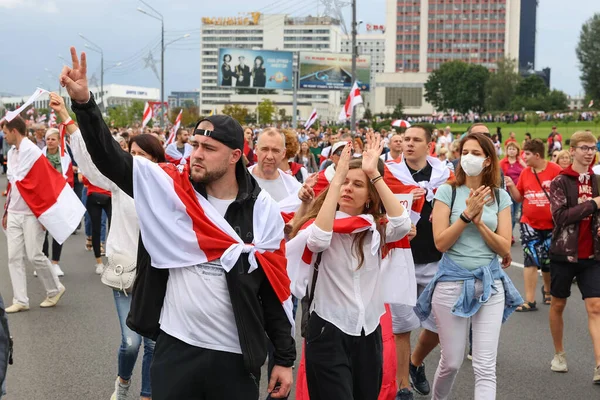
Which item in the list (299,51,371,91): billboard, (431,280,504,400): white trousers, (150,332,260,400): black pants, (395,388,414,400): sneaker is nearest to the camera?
(150,332,260,400): black pants

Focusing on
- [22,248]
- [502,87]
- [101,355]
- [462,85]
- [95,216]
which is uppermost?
[462,85]

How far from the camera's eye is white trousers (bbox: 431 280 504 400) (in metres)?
5.07

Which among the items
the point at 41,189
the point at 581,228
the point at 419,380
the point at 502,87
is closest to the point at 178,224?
the point at 419,380

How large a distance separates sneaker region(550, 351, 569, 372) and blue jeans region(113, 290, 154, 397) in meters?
3.47

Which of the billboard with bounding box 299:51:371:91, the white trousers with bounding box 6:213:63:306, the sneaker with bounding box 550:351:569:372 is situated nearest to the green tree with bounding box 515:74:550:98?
the billboard with bounding box 299:51:371:91

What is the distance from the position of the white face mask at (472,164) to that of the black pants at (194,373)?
8.17 ft

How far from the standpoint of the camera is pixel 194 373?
3443 mm

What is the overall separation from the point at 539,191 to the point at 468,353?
2.88 m

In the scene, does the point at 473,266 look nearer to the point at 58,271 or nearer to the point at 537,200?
the point at 537,200

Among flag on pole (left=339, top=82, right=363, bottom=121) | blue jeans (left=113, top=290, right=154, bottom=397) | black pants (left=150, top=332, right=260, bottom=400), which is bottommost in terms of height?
blue jeans (left=113, top=290, right=154, bottom=397)

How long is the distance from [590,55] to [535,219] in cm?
11955

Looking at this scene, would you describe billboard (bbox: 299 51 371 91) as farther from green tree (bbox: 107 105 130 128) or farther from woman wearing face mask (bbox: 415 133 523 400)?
woman wearing face mask (bbox: 415 133 523 400)

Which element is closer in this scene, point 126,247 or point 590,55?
point 126,247

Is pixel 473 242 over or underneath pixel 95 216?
over
